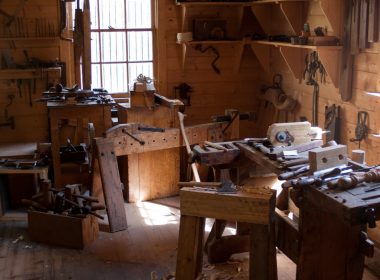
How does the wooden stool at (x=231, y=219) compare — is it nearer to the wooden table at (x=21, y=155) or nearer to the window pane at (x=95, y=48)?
the wooden table at (x=21, y=155)

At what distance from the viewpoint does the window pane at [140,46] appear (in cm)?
580

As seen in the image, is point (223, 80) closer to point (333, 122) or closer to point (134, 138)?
point (134, 138)

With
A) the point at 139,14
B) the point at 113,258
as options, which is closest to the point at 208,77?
the point at 139,14

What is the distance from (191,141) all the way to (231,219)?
83.1 inches

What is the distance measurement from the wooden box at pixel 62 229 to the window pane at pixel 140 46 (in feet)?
7.05

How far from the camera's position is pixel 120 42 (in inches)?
227

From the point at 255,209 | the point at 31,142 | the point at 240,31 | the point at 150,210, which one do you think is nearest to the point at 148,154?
the point at 150,210

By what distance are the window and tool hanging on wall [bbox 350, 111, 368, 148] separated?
2536 millimetres

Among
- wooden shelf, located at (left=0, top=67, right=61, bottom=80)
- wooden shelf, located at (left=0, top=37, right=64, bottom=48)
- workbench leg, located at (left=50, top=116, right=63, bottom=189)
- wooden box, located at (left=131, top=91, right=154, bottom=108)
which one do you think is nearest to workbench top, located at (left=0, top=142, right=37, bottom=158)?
workbench leg, located at (left=50, top=116, right=63, bottom=189)

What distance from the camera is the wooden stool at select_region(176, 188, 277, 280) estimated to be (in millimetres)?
2943

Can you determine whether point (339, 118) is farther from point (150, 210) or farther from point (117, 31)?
point (117, 31)

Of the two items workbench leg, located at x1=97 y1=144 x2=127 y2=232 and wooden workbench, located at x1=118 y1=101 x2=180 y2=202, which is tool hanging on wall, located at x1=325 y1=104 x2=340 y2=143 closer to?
wooden workbench, located at x1=118 y1=101 x2=180 y2=202

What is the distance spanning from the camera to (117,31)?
5.72 metres

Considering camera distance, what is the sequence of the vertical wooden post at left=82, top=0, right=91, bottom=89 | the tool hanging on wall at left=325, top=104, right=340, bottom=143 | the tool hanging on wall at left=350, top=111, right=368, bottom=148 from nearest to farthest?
the tool hanging on wall at left=350, top=111, right=368, bottom=148 → the tool hanging on wall at left=325, top=104, right=340, bottom=143 → the vertical wooden post at left=82, top=0, right=91, bottom=89
